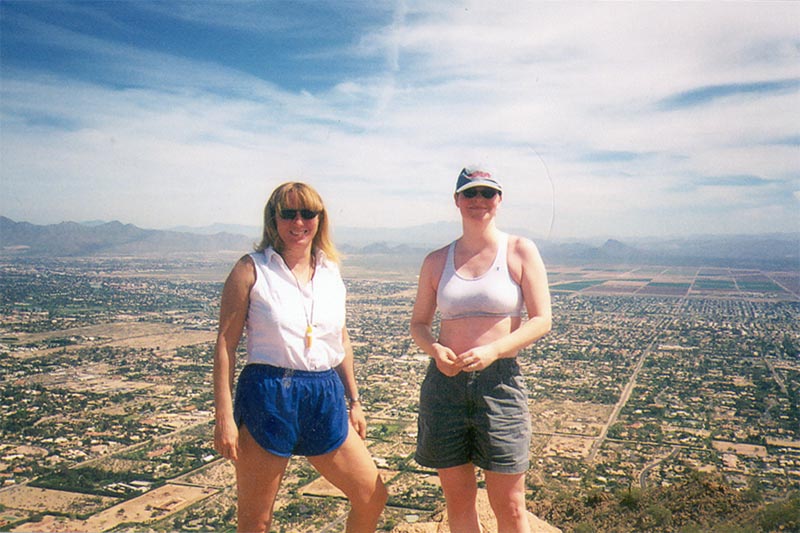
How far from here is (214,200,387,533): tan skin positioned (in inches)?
96.5

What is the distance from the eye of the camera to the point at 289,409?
98.0 inches

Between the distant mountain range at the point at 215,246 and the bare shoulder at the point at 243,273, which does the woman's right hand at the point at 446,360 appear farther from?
the distant mountain range at the point at 215,246

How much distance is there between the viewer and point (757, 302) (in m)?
31.7

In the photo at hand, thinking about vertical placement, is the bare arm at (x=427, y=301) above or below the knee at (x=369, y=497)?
above

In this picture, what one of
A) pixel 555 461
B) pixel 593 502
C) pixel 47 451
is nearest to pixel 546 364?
pixel 555 461

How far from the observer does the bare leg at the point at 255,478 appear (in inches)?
98.8

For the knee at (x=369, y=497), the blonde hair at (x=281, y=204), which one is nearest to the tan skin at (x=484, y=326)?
the knee at (x=369, y=497)

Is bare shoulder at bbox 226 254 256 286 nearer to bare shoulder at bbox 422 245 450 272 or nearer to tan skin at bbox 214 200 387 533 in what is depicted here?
tan skin at bbox 214 200 387 533

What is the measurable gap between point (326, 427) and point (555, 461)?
897cm

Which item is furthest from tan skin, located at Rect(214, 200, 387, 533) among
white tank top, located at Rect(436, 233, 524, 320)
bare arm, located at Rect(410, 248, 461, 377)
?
white tank top, located at Rect(436, 233, 524, 320)

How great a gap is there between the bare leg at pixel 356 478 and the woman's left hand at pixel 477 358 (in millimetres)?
701

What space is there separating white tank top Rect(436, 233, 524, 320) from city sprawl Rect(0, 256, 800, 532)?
2.63m

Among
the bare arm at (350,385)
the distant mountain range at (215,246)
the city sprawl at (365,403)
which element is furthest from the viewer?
the distant mountain range at (215,246)

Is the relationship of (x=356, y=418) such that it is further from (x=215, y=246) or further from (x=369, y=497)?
(x=215, y=246)
